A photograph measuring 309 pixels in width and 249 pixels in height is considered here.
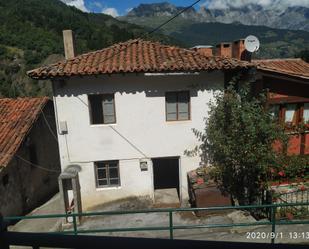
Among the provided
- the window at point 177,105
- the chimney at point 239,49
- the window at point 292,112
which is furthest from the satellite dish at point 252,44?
the window at point 177,105

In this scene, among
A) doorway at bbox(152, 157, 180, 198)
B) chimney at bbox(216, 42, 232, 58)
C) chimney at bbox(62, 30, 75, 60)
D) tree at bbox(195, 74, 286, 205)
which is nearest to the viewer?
tree at bbox(195, 74, 286, 205)

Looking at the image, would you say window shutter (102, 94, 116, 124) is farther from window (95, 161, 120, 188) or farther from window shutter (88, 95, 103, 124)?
window (95, 161, 120, 188)

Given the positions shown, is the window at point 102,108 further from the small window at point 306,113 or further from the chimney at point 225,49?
the small window at point 306,113

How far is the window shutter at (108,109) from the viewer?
1250 cm

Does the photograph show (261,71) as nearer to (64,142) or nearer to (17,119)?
(64,142)

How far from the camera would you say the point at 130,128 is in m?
12.7

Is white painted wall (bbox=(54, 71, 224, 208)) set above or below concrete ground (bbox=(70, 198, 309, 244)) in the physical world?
above

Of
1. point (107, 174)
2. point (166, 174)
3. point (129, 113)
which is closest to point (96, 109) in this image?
point (129, 113)

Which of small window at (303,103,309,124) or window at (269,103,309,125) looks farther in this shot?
small window at (303,103,309,124)

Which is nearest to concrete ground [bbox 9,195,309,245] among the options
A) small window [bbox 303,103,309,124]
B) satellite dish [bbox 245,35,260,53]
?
small window [bbox 303,103,309,124]

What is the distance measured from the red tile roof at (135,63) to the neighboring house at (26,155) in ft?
16.5

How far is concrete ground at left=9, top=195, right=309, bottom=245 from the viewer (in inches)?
352

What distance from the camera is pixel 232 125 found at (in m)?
10.7

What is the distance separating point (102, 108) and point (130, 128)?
1.37 meters
